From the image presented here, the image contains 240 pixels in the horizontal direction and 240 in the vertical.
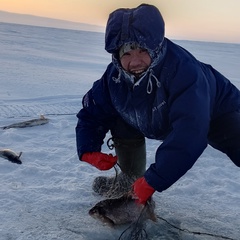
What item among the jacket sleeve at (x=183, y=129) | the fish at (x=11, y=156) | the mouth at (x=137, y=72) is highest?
the mouth at (x=137, y=72)

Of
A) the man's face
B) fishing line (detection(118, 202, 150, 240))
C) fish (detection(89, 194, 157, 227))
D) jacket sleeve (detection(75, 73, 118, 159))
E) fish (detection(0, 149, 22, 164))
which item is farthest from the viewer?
fish (detection(0, 149, 22, 164))

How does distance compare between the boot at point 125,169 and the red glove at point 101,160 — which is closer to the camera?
the red glove at point 101,160

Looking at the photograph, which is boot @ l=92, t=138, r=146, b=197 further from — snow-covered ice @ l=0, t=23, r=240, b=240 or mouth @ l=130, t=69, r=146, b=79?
mouth @ l=130, t=69, r=146, b=79

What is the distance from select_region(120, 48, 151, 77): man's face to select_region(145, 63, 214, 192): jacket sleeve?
0.20 meters

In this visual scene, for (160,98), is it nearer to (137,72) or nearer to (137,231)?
(137,72)

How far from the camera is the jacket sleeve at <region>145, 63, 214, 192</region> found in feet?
6.75

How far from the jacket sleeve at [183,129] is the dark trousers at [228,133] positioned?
513 millimetres

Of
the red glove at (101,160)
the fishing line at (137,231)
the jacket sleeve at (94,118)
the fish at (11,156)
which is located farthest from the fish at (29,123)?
the fishing line at (137,231)

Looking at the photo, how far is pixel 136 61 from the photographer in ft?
7.17

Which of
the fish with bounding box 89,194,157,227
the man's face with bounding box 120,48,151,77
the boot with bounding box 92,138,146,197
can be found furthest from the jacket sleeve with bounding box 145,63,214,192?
the boot with bounding box 92,138,146,197

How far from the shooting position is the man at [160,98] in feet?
6.79

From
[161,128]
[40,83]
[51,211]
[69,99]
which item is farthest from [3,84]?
[161,128]

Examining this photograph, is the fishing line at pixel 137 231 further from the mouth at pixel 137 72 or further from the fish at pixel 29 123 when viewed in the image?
the fish at pixel 29 123

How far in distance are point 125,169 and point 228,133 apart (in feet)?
3.25
